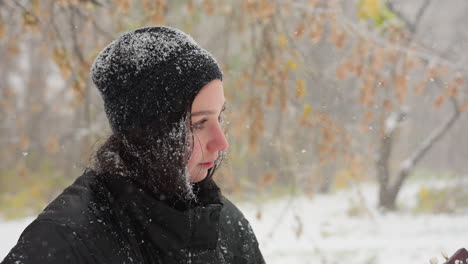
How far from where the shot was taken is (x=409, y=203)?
30.5 ft

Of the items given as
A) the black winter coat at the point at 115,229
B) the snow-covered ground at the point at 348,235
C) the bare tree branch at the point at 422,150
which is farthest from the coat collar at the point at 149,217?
the bare tree branch at the point at 422,150

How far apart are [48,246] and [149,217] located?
25 cm

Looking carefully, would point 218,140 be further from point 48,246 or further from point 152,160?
point 48,246

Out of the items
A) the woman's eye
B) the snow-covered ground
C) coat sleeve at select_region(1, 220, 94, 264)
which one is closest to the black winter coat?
coat sleeve at select_region(1, 220, 94, 264)

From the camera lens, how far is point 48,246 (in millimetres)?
1040

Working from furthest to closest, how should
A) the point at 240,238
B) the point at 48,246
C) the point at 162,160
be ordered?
the point at 240,238 → the point at 162,160 → the point at 48,246

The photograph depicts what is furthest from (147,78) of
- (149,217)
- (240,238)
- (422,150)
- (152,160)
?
(422,150)

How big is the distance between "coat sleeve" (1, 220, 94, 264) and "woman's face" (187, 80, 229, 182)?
368mm

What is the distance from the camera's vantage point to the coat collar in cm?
120

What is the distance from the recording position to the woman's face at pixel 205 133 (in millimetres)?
1303

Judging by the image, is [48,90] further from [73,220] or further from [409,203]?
[73,220]

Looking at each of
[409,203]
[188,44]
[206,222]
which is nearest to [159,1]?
[188,44]

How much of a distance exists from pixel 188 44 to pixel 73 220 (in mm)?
562

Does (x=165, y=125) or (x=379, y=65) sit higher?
(x=379, y=65)
